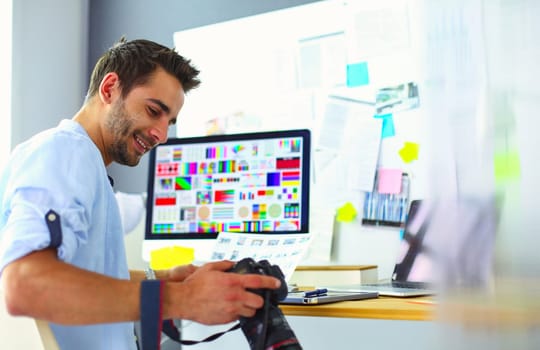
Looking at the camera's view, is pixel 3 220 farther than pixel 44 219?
Yes

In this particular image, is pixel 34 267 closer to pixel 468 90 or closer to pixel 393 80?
pixel 468 90

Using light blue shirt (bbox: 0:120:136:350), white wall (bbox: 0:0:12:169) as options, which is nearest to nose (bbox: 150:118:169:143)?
light blue shirt (bbox: 0:120:136:350)

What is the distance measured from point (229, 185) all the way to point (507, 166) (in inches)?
48.7

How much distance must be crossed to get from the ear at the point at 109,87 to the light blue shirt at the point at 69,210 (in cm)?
13

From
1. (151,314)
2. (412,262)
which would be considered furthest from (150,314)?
(412,262)

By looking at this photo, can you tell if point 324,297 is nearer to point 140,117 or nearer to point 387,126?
point 140,117

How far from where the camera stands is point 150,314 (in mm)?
758

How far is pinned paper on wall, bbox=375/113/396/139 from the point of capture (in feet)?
6.04

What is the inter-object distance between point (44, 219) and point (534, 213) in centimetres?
56

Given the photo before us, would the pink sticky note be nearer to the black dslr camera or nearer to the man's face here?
the man's face

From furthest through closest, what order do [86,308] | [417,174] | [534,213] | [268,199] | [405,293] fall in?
[417,174], [268,199], [405,293], [86,308], [534,213]

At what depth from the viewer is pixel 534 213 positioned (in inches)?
17.8

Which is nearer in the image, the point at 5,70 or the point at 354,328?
the point at 354,328

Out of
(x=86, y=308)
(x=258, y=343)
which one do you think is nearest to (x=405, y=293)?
(x=258, y=343)
